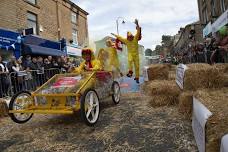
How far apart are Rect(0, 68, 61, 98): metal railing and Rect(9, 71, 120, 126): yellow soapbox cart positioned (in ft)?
10.1

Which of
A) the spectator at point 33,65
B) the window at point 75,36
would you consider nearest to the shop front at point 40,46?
the window at point 75,36

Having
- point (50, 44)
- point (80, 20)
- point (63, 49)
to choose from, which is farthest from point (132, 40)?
point (80, 20)

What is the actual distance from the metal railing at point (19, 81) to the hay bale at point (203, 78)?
596 cm

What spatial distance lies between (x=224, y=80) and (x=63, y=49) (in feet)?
69.5

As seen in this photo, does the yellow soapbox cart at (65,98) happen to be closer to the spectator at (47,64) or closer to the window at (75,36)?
the spectator at (47,64)

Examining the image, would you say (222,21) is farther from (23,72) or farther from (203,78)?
(203,78)

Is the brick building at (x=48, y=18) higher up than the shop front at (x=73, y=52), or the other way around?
the brick building at (x=48, y=18)

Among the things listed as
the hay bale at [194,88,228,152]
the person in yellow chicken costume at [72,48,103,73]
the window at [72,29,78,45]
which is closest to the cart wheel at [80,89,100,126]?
the person in yellow chicken costume at [72,48,103,73]

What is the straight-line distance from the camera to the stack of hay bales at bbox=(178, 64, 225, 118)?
17.4 ft

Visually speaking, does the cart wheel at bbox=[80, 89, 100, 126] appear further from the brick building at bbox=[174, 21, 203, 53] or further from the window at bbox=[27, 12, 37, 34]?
the window at bbox=[27, 12, 37, 34]

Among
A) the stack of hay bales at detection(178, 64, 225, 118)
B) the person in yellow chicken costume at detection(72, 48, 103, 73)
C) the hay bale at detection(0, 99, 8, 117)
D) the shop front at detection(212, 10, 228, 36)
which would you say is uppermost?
the shop front at detection(212, 10, 228, 36)

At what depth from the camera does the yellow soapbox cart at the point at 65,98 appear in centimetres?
566

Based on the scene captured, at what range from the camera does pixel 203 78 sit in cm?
557

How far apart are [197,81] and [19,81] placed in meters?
6.47
